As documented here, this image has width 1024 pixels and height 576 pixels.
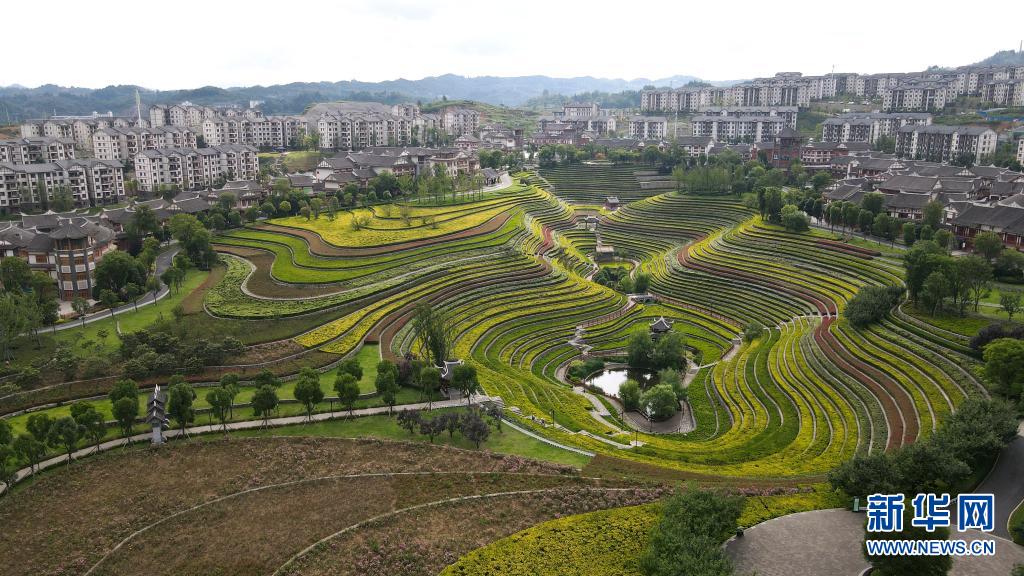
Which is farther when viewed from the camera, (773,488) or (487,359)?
(487,359)

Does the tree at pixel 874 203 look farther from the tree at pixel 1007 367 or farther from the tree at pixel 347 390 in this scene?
the tree at pixel 347 390

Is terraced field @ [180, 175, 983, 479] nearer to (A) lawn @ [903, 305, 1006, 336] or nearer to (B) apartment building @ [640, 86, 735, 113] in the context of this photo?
(A) lawn @ [903, 305, 1006, 336]

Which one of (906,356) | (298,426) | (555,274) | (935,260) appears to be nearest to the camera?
(298,426)

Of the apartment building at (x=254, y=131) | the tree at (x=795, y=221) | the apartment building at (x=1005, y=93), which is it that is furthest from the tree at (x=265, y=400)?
the apartment building at (x=1005, y=93)

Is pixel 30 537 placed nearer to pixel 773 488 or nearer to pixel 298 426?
pixel 298 426

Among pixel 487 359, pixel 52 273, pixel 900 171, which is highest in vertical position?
pixel 900 171

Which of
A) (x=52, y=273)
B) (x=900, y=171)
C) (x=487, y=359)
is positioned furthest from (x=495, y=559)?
(x=900, y=171)

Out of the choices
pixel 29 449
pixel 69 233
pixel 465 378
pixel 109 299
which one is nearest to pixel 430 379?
pixel 465 378
